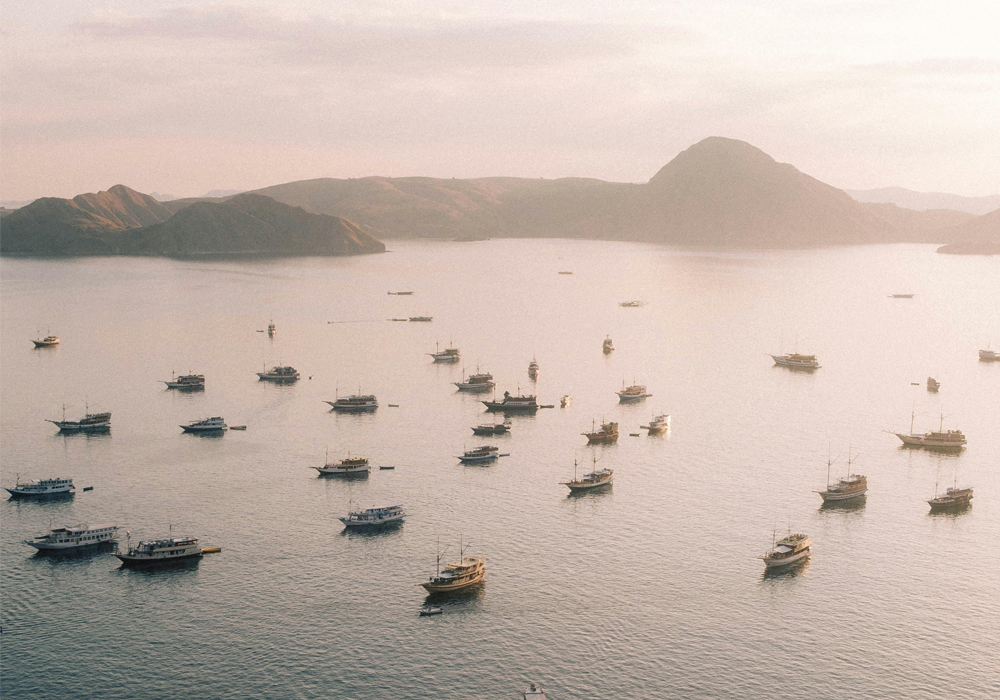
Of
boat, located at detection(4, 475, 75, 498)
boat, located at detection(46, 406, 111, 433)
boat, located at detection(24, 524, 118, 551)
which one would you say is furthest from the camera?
boat, located at detection(46, 406, 111, 433)

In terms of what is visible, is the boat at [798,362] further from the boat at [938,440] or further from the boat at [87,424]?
the boat at [87,424]

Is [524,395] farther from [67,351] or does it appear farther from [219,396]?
[67,351]

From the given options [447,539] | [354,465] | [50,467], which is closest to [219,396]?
[50,467]

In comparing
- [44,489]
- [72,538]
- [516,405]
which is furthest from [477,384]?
[72,538]

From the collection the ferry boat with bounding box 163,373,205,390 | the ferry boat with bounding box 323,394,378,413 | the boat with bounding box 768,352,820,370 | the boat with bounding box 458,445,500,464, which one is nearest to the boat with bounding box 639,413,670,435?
the boat with bounding box 458,445,500,464

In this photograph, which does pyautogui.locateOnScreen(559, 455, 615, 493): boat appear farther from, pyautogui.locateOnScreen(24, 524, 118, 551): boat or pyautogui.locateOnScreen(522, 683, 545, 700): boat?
pyautogui.locateOnScreen(24, 524, 118, 551): boat

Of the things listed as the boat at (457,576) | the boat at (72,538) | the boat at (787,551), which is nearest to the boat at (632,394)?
the boat at (787,551)
